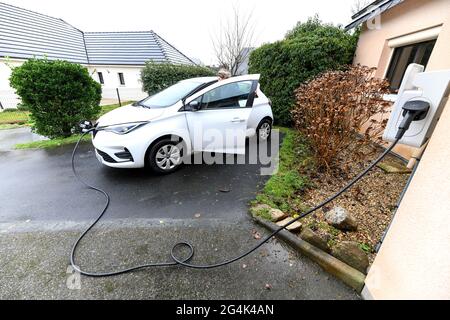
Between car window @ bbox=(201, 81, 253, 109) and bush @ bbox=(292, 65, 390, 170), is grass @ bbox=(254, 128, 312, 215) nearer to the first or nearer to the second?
bush @ bbox=(292, 65, 390, 170)

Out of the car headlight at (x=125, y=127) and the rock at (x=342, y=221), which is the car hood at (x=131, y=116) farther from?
the rock at (x=342, y=221)

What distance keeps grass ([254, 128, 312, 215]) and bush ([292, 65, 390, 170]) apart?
54cm

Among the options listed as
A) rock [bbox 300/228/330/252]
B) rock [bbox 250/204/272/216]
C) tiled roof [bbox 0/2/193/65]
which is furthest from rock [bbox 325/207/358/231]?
tiled roof [bbox 0/2/193/65]

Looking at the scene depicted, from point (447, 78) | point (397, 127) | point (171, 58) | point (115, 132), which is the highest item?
point (171, 58)

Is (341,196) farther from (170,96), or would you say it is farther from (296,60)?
(296,60)

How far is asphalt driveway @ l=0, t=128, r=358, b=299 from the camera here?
1865mm

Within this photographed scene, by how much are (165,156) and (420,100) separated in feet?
11.4

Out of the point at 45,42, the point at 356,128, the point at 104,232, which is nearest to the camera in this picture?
the point at 104,232

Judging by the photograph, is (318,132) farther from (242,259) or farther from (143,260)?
(143,260)

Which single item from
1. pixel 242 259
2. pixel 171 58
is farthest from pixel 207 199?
pixel 171 58

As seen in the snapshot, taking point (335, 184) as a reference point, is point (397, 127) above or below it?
above

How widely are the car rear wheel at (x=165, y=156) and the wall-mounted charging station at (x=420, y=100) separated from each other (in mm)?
3179

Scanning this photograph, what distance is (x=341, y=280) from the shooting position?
1919 mm

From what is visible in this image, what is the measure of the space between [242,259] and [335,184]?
7.26 feet
